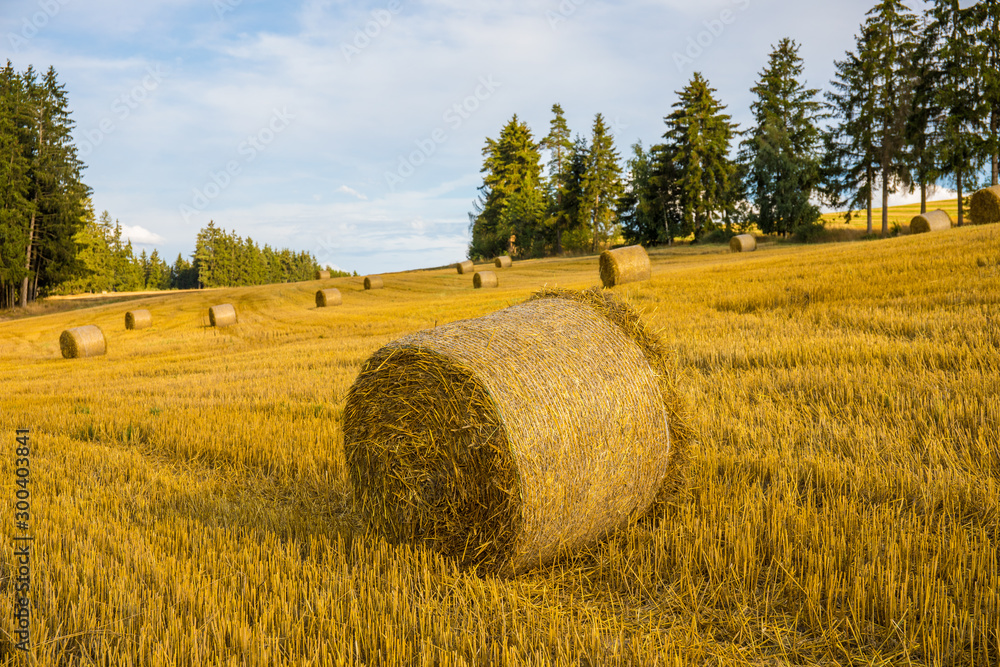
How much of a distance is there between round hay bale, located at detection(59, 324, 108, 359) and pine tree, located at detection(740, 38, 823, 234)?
49554mm

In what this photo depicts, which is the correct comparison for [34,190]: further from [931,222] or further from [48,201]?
[931,222]

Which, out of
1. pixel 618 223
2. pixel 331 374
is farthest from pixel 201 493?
pixel 618 223

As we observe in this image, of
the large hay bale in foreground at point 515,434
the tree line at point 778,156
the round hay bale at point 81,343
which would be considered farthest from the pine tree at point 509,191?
the large hay bale in foreground at point 515,434

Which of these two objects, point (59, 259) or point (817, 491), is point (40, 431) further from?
point (59, 259)

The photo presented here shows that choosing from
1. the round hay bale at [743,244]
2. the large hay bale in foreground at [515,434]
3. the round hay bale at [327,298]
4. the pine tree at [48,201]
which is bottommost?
the large hay bale in foreground at [515,434]

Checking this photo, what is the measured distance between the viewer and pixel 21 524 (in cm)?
442

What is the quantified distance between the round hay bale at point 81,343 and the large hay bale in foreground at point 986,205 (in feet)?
110

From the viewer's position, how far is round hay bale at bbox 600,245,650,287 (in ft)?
74.1

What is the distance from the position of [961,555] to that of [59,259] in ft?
194

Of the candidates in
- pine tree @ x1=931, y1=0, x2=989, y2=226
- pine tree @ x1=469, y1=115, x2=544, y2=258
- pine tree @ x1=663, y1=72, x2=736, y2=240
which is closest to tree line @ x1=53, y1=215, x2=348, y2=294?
pine tree @ x1=469, y1=115, x2=544, y2=258

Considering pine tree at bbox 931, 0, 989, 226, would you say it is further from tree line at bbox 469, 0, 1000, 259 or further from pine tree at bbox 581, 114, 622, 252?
pine tree at bbox 581, 114, 622, 252

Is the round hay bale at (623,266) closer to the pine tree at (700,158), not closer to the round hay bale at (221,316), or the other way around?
the round hay bale at (221,316)

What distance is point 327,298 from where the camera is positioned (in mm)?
30688

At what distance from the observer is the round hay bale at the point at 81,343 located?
66.6ft
